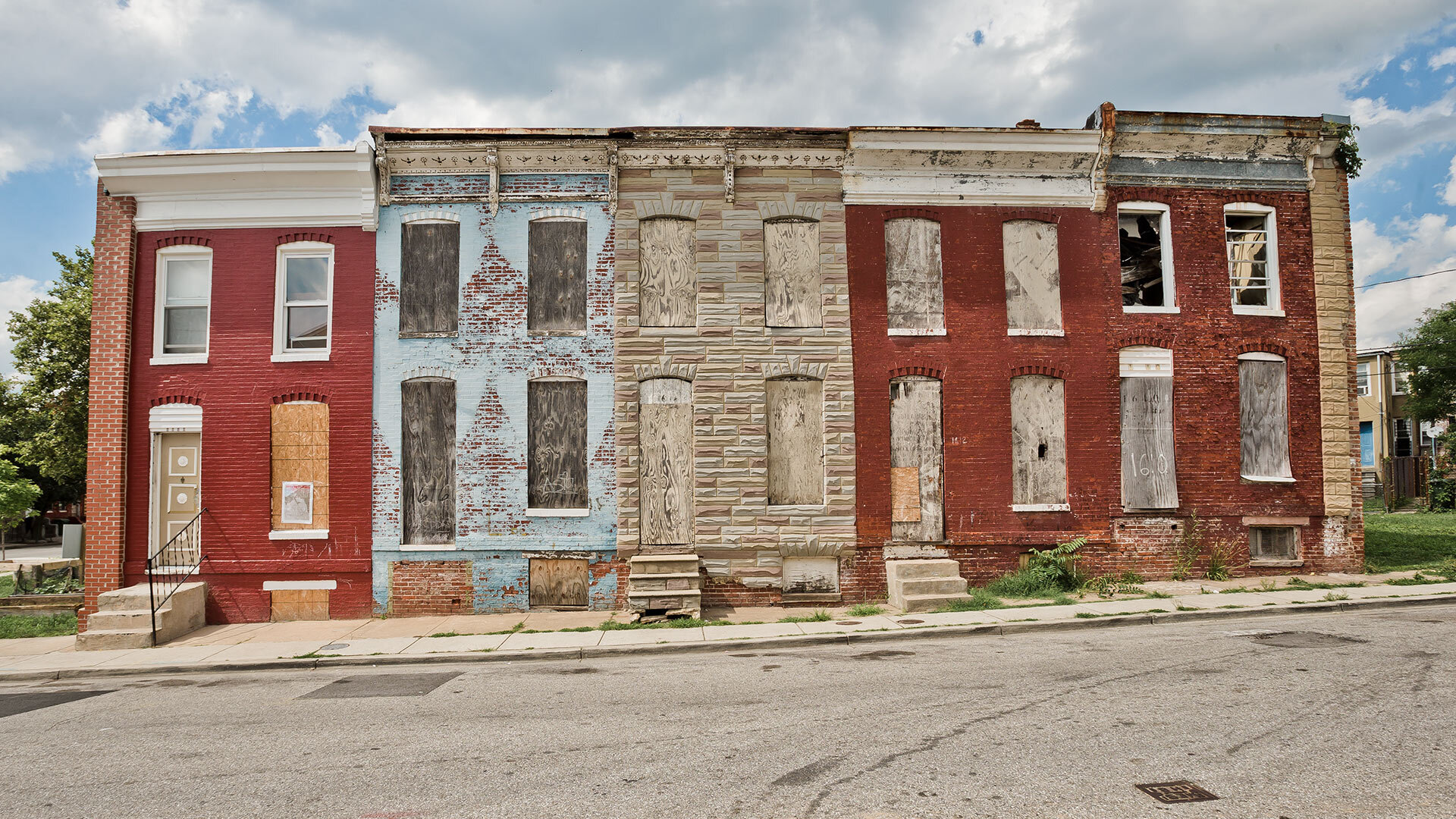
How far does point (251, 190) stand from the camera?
13.8 metres

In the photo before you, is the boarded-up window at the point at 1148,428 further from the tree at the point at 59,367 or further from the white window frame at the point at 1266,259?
the tree at the point at 59,367

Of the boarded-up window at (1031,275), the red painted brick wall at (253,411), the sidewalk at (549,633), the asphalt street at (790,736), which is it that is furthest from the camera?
the boarded-up window at (1031,275)

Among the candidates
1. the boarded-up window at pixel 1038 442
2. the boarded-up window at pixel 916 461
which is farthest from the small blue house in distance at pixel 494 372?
the boarded-up window at pixel 1038 442

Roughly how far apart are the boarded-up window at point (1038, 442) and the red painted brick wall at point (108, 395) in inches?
618

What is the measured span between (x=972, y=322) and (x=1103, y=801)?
10368 mm

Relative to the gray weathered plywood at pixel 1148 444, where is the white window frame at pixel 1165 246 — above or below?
above

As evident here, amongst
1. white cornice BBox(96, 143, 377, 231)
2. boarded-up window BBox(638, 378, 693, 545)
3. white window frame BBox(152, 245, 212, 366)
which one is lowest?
boarded-up window BBox(638, 378, 693, 545)

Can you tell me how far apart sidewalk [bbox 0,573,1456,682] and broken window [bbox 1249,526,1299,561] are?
1565 millimetres

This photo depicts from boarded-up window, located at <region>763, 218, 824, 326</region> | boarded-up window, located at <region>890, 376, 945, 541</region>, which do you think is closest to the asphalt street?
boarded-up window, located at <region>890, 376, 945, 541</region>

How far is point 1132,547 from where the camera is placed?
1409cm

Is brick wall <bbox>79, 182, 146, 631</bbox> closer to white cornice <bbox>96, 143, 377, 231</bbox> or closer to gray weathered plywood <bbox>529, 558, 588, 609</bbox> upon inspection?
white cornice <bbox>96, 143, 377, 231</bbox>

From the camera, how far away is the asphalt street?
16.7 feet

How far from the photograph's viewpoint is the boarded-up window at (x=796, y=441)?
541 inches

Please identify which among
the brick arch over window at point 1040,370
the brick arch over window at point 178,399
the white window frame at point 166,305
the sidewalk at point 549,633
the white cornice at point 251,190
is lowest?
the sidewalk at point 549,633
